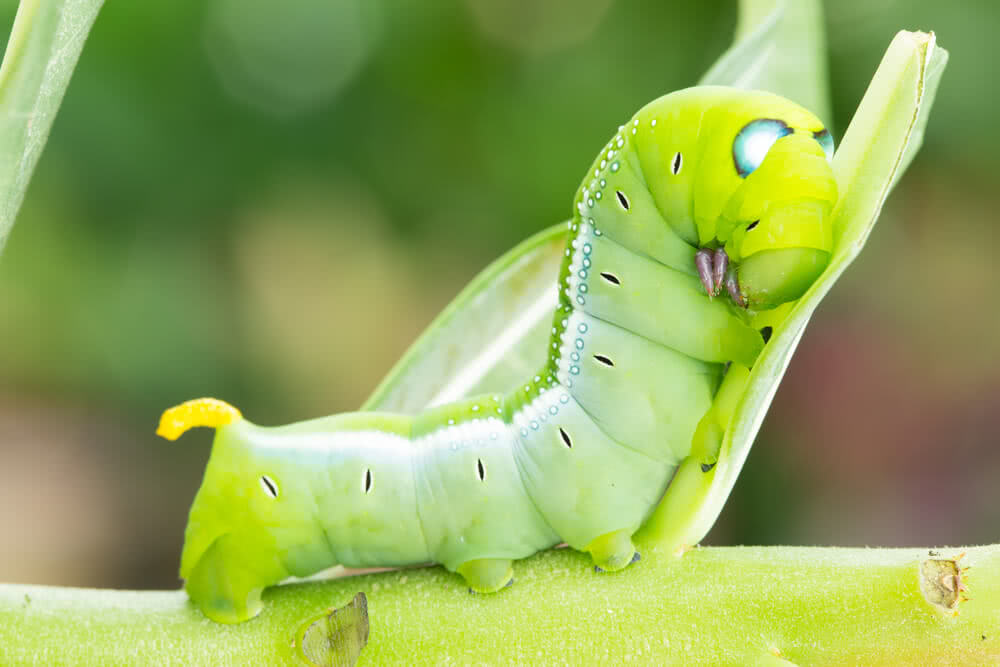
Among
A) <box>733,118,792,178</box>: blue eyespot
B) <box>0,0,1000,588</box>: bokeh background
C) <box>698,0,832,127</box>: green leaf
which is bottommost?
<box>0,0,1000,588</box>: bokeh background

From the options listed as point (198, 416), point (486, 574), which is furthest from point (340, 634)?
point (198, 416)

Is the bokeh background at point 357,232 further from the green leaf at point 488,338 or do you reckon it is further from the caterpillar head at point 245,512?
the caterpillar head at point 245,512

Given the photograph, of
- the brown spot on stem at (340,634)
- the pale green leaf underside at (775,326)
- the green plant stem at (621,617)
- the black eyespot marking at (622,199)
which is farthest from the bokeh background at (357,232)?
the brown spot on stem at (340,634)

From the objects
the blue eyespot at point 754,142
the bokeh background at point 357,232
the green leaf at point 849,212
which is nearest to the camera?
the green leaf at point 849,212

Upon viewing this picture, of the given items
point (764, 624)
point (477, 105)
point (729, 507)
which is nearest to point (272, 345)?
point (477, 105)

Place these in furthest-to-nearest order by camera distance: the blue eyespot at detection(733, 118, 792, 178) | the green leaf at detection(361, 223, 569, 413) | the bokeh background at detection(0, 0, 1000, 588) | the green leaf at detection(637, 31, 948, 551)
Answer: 1. the bokeh background at detection(0, 0, 1000, 588)
2. the green leaf at detection(361, 223, 569, 413)
3. the blue eyespot at detection(733, 118, 792, 178)
4. the green leaf at detection(637, 31, 948, 551)

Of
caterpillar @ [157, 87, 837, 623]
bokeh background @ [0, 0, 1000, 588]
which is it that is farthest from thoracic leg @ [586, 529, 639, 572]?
bokeh background @ [0, 0, 1000, 588]

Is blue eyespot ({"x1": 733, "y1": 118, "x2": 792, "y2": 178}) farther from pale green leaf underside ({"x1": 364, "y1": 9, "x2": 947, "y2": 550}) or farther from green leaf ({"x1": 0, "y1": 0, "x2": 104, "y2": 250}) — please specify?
green leaf ({"x1": 0, "y1": 0, "x2": 104, "y2": 250})
